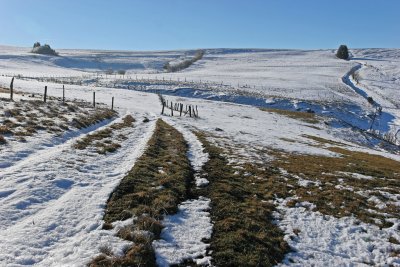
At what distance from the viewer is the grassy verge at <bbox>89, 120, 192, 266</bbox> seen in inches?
400

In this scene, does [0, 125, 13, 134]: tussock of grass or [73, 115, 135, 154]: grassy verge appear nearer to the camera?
[0, 125, 13, 134]: tussock of grass

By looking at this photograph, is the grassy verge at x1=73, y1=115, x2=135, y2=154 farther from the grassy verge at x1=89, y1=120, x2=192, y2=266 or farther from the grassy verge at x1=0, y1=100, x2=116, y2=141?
the grassy verge at x1=89, y1=120, x2=192, y2=266

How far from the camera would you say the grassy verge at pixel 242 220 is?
36.7 feet

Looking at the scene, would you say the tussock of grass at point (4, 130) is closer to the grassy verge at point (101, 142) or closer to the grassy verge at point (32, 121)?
the grassy verge at point (32, 121)

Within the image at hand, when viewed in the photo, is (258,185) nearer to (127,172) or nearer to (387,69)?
(127,172)

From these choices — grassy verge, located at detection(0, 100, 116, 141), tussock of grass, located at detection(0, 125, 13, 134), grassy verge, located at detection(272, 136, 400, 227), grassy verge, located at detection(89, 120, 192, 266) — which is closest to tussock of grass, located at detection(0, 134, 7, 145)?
grassy verge, located at detection(0, 100, 116, 141)

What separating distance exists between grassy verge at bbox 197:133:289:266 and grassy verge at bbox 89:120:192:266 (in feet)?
5.18

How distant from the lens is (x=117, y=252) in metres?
10.1

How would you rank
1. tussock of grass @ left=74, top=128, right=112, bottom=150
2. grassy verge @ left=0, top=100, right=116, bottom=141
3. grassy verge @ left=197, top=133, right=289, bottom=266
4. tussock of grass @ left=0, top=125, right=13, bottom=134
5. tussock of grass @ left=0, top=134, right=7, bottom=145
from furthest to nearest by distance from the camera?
tussock of grass @ left=74, top=128, right=112, bottom=150 < grassy verge @ left=0, top=100, right=116, bottom=141 < tussock of grass @ left=0, top=125, right=13, bottom=134 < tussock of grass @ left=0, top=134, right=7, bottom=145 < grassy verge @ left=197, top=133, right=289, bottom=266

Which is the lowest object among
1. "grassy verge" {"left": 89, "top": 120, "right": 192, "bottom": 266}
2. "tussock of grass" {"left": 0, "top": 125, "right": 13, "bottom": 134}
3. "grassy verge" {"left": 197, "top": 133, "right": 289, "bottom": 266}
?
"grassy verge" {"left": 197, "top": 133, "right": 289, "bottom": 266}

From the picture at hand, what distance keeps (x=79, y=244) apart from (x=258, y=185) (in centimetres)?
1097

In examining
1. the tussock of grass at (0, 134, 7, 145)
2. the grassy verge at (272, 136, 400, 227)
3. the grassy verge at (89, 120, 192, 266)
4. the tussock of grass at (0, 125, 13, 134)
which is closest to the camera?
the grassy verge at (89, 120, 192, 266)

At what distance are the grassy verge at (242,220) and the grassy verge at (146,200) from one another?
5.18 feet

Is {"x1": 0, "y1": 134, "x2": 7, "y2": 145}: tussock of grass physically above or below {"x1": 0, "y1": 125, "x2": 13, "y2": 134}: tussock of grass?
below
